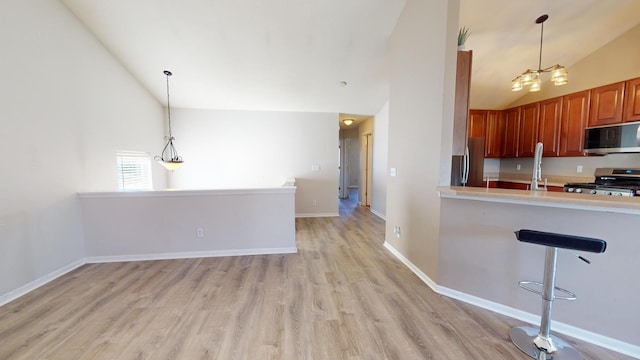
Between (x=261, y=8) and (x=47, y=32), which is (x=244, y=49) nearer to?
(x=261, y=8)

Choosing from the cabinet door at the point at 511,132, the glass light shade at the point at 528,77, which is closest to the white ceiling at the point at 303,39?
the cabinet door at the point at 511,132

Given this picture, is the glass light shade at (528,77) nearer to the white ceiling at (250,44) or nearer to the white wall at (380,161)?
the white ceiling at (250,44)

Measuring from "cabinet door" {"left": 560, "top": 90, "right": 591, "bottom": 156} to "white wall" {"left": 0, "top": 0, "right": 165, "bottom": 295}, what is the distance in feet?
23.4

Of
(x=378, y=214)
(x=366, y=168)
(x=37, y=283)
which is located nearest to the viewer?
(x=37, y=283)

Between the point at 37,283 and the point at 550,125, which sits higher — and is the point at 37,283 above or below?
below

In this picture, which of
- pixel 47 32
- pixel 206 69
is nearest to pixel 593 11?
pixel 206 69

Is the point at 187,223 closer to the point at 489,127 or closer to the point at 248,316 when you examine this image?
the point at 248,316

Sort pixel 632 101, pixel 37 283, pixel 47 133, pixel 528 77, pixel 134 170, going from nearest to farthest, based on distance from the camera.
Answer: pixel 37 283
pixel 47 133
pixel 528 77
pixel 632 101
pixel 134 170

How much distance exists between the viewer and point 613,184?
326cm

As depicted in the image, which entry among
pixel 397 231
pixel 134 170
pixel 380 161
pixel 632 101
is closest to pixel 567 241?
pixel 397 231

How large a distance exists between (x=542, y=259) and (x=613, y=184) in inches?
110

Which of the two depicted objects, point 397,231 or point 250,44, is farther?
point 250,44

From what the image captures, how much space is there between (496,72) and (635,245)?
3437mm

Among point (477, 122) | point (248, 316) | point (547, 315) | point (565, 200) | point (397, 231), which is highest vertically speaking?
point (477, 122)
